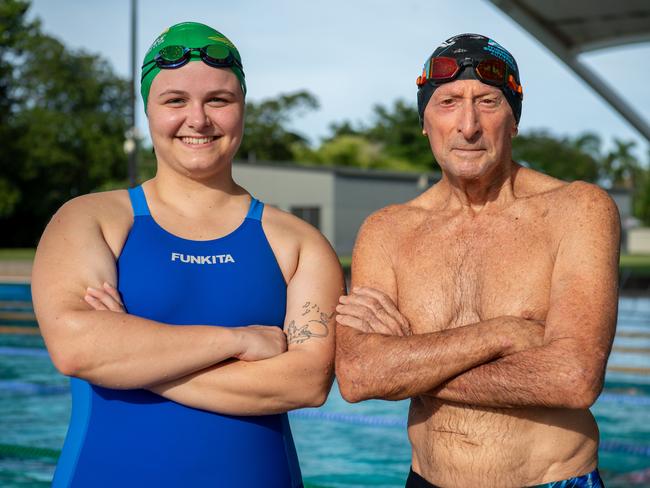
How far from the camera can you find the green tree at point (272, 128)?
6091 cm

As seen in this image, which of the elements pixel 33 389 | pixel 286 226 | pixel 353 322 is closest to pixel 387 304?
Answer: pixel 353 322

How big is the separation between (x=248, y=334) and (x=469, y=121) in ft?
2.88

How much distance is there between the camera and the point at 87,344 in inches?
95.9

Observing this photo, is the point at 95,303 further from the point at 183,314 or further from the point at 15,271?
the point at 15,271

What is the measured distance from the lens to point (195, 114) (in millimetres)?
2562

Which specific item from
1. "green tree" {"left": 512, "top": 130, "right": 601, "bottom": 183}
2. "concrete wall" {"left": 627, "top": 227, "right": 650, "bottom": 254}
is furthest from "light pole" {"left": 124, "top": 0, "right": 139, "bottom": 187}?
"green tree" {"left": 512, "top": 130, "right": 601, "bottom": 183}

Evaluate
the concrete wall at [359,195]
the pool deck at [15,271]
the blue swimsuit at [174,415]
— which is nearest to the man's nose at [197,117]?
the blue swimsuit at [174,415]

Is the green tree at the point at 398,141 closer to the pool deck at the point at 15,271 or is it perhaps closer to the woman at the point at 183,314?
the pool deck at the point at 15,271

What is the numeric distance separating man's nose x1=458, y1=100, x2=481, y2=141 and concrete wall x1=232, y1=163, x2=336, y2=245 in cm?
3921

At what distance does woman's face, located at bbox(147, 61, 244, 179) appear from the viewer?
258 cm

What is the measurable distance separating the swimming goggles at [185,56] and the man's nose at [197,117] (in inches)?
5.2

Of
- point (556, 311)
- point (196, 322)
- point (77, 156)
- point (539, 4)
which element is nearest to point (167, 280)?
point (196, 322)

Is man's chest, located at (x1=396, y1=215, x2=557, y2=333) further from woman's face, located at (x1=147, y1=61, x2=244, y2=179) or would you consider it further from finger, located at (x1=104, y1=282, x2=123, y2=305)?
finger, located at (x1=104, y1=282, x2=123, y2=305)

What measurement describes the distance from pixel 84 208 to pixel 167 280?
34 centimetres
